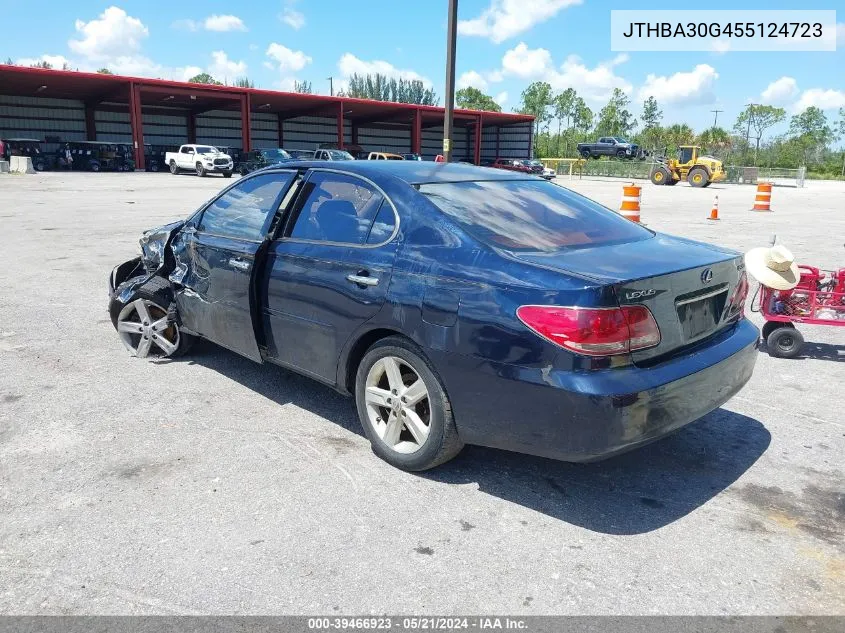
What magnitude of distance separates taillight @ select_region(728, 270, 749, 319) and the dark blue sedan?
0.6 inches

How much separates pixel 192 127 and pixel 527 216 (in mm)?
51786

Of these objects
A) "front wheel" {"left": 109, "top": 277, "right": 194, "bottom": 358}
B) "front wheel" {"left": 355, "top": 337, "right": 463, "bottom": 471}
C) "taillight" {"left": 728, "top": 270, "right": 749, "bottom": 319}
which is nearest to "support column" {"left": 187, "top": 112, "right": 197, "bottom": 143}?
"front wheel" {"left": 109, "top": 277, "right": 194, "bottom": 358}

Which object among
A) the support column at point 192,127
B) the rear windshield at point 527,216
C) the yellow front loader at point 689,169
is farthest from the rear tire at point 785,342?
the support column at point 192,127

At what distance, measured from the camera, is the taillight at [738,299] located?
11.7ft

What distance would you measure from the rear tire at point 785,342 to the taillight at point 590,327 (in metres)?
3.38

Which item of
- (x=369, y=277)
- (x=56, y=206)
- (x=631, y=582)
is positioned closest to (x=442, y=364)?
(x=369, y=277)

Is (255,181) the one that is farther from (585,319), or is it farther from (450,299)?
(585,319)

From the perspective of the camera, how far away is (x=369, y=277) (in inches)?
136

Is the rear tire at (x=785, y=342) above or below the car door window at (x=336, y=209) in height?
below

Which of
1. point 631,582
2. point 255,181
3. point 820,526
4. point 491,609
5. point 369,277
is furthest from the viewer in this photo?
point 255,181

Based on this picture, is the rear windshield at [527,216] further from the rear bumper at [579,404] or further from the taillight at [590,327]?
the rear bumper at [579,404]

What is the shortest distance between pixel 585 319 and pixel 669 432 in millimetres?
732

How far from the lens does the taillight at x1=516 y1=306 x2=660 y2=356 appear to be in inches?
110

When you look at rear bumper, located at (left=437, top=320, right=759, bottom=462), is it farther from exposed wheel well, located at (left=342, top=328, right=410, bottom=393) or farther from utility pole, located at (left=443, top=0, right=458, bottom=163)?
utility pole, located at (left=443, top=0, right=458, bottom=163)
